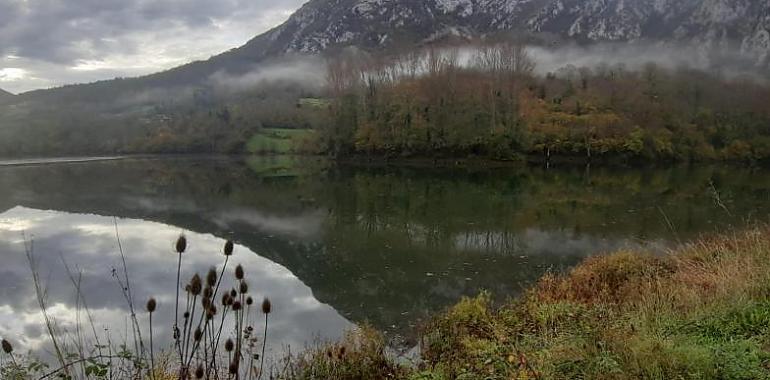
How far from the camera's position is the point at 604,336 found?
6551mm

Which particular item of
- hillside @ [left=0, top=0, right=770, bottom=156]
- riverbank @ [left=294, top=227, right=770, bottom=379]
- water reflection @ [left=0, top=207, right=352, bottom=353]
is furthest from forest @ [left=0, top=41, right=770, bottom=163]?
riverbank @ [left=294, top=227, right=770, bottom=379]

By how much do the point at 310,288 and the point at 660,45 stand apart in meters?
183

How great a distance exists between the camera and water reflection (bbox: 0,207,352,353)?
11.5 metres

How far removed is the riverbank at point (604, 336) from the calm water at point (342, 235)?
71.3 inches

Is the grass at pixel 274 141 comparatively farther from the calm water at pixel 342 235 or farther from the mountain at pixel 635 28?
the mountain at pixel 635 28

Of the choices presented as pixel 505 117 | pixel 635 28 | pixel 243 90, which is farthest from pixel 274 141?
pixel 635 28

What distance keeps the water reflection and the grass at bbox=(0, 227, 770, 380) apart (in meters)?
2.35

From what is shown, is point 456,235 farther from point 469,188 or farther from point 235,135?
point 235,135

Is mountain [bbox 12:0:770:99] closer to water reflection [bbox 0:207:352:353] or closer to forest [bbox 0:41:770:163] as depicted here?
forest [bbox 0:41:770:163]

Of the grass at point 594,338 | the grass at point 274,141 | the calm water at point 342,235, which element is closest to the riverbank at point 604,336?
the grass at point 594,338

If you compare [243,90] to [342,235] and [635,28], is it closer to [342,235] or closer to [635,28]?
[635,28]

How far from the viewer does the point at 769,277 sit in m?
7.13

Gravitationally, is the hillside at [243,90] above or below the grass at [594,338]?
above

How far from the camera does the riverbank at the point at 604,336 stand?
→ 539 cm
